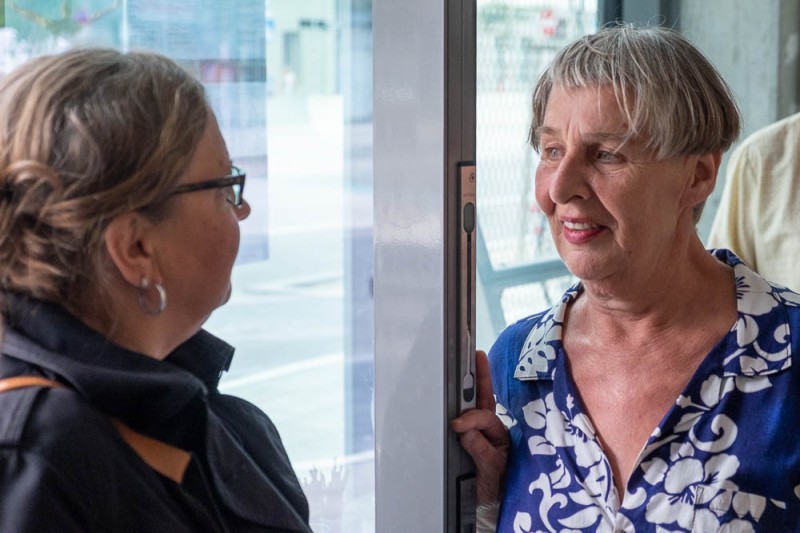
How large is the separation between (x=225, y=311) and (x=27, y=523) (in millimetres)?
2337

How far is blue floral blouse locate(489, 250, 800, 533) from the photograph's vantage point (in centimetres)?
153

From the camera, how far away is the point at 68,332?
3.74 ft

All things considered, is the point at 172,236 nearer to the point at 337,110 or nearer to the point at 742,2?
the point at 337,110

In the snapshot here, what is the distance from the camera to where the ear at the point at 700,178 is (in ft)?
5.61

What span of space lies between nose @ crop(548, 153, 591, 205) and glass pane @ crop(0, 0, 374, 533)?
144cm

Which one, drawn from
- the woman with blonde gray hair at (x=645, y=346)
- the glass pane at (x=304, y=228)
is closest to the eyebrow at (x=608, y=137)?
the woman with blonde gray hair at (x=645, y=346)

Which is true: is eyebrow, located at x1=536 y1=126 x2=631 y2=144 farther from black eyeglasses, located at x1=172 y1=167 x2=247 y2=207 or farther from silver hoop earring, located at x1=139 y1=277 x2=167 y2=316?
silver hoop earring, located at x1=139 y1=277 x2=167 y2=316

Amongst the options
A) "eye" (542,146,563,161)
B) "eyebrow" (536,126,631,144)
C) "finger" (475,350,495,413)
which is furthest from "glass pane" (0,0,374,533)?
"eyebrow" (536,126,631,144)

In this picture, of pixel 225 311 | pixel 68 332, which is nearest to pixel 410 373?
pixel 68 332

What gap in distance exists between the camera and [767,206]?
2455 mm

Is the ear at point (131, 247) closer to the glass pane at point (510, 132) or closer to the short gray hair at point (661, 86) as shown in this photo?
the short gray hair at point (661, 86)

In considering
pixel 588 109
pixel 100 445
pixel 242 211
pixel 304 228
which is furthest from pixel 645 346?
pixel 304 228

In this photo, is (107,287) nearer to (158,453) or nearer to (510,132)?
(158,453)

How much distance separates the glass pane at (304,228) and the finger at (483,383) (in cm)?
126
